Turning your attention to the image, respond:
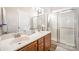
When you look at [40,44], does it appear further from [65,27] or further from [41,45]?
[65,27]

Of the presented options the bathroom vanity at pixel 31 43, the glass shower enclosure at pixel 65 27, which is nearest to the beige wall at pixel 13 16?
the bathroom vanity at pixel 31 43

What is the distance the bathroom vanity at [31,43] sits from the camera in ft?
4.03

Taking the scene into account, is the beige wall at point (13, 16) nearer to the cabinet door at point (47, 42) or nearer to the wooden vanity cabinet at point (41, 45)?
the wooden vanity cabinet at point (41, 45)

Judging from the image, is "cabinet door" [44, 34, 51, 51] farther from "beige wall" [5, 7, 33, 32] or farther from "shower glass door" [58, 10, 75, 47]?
"beige wall" [5, 7, 33, 32]

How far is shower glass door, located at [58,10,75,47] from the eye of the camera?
4.22 ft

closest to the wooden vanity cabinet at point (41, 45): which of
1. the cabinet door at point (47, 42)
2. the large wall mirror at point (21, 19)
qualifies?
the cabinet door at point (47, 42)

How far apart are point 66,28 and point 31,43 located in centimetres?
50

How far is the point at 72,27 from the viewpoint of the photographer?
4.25ft

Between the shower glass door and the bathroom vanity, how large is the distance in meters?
0.18

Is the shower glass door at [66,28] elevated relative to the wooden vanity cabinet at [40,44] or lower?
elevated

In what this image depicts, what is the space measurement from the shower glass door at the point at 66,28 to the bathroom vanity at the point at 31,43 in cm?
18

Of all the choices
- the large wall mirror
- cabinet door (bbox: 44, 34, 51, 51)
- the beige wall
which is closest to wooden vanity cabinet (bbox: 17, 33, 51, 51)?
cabinet door (bbox: 44, 34, 51, 51)
